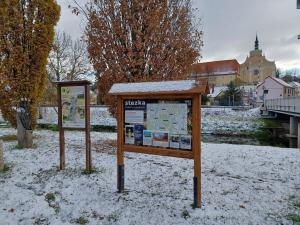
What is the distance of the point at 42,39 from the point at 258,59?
102 meters

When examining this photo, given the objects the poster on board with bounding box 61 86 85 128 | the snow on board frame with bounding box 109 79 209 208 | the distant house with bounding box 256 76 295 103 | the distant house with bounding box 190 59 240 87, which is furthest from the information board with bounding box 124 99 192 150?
the distant house with bounding box 190 59 240 87

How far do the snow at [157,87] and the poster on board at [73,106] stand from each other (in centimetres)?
145

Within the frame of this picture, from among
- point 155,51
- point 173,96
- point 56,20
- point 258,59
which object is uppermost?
point 258,59

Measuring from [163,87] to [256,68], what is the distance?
4169 inches

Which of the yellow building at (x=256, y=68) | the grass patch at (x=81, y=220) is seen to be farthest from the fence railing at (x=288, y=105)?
the yellow building at (x=256, y=68)

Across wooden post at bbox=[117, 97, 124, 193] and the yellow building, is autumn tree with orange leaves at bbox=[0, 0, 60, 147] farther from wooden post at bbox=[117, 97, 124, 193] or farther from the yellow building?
the yellow building

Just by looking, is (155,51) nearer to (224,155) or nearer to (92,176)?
(224,155)

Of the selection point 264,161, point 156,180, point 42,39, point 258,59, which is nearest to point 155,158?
point 156,180

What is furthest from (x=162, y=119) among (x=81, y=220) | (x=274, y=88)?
(x=274, y=88)

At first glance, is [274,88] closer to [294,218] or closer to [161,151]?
[294,218]

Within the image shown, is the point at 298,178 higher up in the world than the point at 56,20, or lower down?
lower down

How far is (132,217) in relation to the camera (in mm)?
4305

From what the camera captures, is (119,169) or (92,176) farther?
(92,176)

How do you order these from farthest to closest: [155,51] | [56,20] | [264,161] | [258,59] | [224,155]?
[258,59], [56,20], [155,51], [224,155], [264,161]
